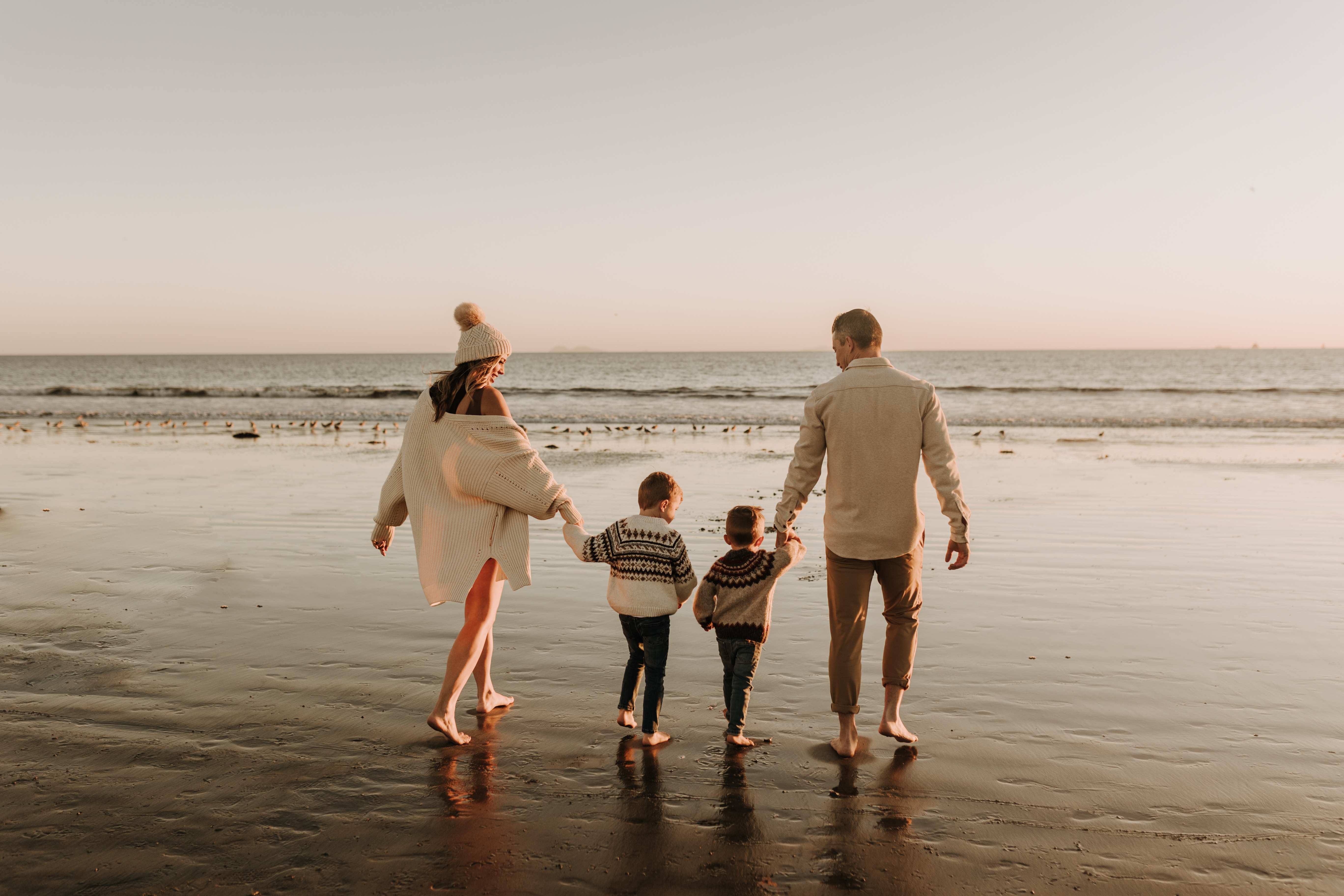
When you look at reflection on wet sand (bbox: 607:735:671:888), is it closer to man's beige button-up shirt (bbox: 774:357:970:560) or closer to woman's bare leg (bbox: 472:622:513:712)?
woman's bare leg (bbox: 472:622:513:712)

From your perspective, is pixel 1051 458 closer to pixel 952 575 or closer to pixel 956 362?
pixel 952 575

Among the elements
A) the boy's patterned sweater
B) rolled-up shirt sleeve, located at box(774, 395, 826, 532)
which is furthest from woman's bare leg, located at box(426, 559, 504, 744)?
rolled-up shirt sleeve, located at box(774, 395, 826, 532)

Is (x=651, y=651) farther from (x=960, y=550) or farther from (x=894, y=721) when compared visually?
(x=960, y=550)

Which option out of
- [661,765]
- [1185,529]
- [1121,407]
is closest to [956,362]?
[1121,407]

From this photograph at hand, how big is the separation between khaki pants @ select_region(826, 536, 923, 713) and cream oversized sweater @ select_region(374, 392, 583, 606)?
121 cm

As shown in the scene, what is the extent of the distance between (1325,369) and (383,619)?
9422cm

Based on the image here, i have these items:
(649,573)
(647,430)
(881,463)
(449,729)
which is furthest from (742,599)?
(647,430)

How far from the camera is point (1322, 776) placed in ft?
11.7

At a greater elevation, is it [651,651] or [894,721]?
[651,651]

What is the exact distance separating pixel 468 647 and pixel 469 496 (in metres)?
0.68

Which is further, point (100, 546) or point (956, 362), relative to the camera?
point (956, 362)

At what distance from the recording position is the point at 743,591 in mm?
3797

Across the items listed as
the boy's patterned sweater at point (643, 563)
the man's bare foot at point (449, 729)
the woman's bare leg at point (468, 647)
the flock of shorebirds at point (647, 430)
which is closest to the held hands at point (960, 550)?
the boy's patterned sweater at point (643, 563)

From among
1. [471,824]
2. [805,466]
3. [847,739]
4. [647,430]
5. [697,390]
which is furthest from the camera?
[697,390]
